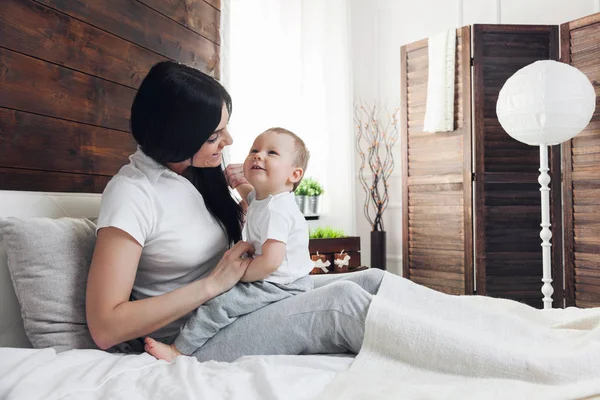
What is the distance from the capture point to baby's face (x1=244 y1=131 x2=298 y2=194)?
169 centimetres

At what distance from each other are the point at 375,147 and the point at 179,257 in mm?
3611

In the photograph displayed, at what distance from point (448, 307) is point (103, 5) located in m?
1.62

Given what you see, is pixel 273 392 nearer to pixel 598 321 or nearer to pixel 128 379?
pixel 128 379

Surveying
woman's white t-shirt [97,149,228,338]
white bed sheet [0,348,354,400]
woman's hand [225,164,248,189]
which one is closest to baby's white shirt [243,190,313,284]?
woman's white t-shirt [97,149,228,338]

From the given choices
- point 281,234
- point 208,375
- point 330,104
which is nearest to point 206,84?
point 281,234

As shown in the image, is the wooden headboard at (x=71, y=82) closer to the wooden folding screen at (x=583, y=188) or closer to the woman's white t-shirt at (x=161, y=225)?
the woman's white t-shirt at (x=161, y=225)

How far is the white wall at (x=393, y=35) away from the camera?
458cm

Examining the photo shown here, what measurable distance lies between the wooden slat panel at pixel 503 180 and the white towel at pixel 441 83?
160mm

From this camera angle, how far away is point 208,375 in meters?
1.15

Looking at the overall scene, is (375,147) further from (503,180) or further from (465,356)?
(465,356)

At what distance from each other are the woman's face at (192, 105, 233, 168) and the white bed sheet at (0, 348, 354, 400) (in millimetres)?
584

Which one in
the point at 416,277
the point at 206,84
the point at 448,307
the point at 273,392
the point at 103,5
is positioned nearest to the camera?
the point at 273,392

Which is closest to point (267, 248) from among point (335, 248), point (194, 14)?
point (194, 14)

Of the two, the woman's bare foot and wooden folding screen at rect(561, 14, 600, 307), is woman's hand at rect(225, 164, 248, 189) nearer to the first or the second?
the woman's bare foot
